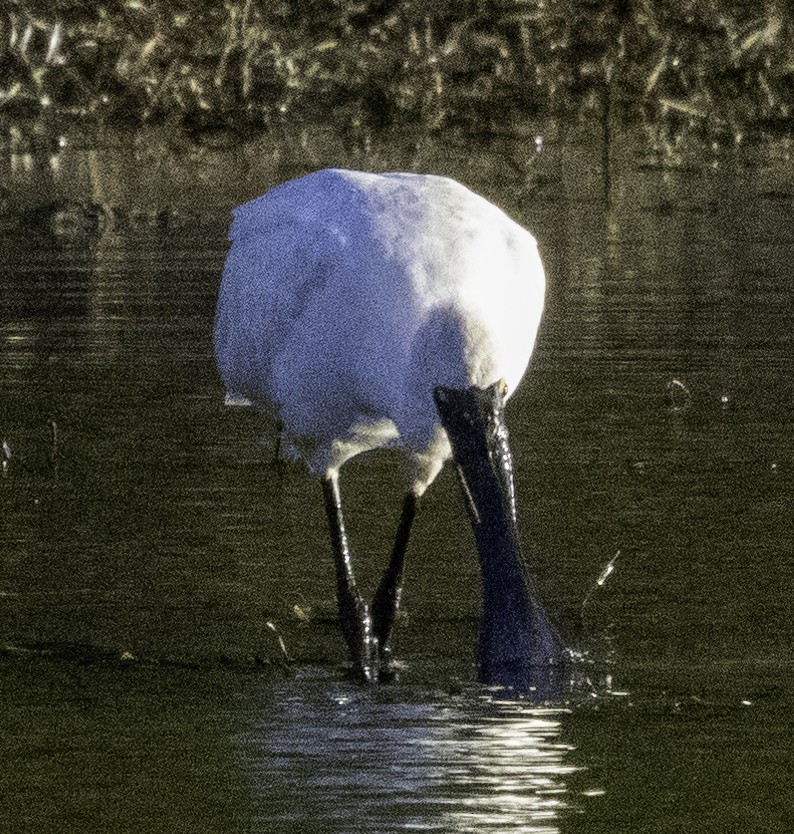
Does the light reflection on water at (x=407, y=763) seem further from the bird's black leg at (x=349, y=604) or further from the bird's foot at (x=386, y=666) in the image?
the bird's black leg at (x=349, y=604)

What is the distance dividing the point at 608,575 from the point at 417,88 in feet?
37.5

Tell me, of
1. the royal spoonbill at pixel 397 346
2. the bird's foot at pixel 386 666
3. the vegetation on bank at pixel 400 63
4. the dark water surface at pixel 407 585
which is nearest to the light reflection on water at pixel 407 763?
the dark water surface at pixel 407 585

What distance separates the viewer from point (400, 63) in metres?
18.1

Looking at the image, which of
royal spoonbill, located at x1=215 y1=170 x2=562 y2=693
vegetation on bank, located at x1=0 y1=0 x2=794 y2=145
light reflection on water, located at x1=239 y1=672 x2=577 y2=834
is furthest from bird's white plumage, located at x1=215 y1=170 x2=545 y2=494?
vegetation on bank, located at x1=0 y1=0 x2=794 y2=145

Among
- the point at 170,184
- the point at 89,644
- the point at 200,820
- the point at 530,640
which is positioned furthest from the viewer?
the point at 170,184

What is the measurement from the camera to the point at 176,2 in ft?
60.3

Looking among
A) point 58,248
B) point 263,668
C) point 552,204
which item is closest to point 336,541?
point 263,668

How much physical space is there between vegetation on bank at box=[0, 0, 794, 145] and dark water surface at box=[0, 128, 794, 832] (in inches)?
205

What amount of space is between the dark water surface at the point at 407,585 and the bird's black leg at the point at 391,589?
0.07 metres

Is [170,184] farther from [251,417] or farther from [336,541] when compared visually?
[336,541]

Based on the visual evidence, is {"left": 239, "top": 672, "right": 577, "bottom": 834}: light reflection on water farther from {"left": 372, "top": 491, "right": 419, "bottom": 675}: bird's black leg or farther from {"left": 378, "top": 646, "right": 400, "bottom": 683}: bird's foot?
{"left": 372, "top": 491, "right": 419, "bottom": 675}: bird's black leg

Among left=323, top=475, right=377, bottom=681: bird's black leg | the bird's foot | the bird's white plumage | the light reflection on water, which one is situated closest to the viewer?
the light reflection on water

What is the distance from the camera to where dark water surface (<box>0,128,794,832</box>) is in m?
5.20

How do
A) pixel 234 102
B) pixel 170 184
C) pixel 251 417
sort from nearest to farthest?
pixel 251 417 < pixel 170 184 < pixel 234 102
